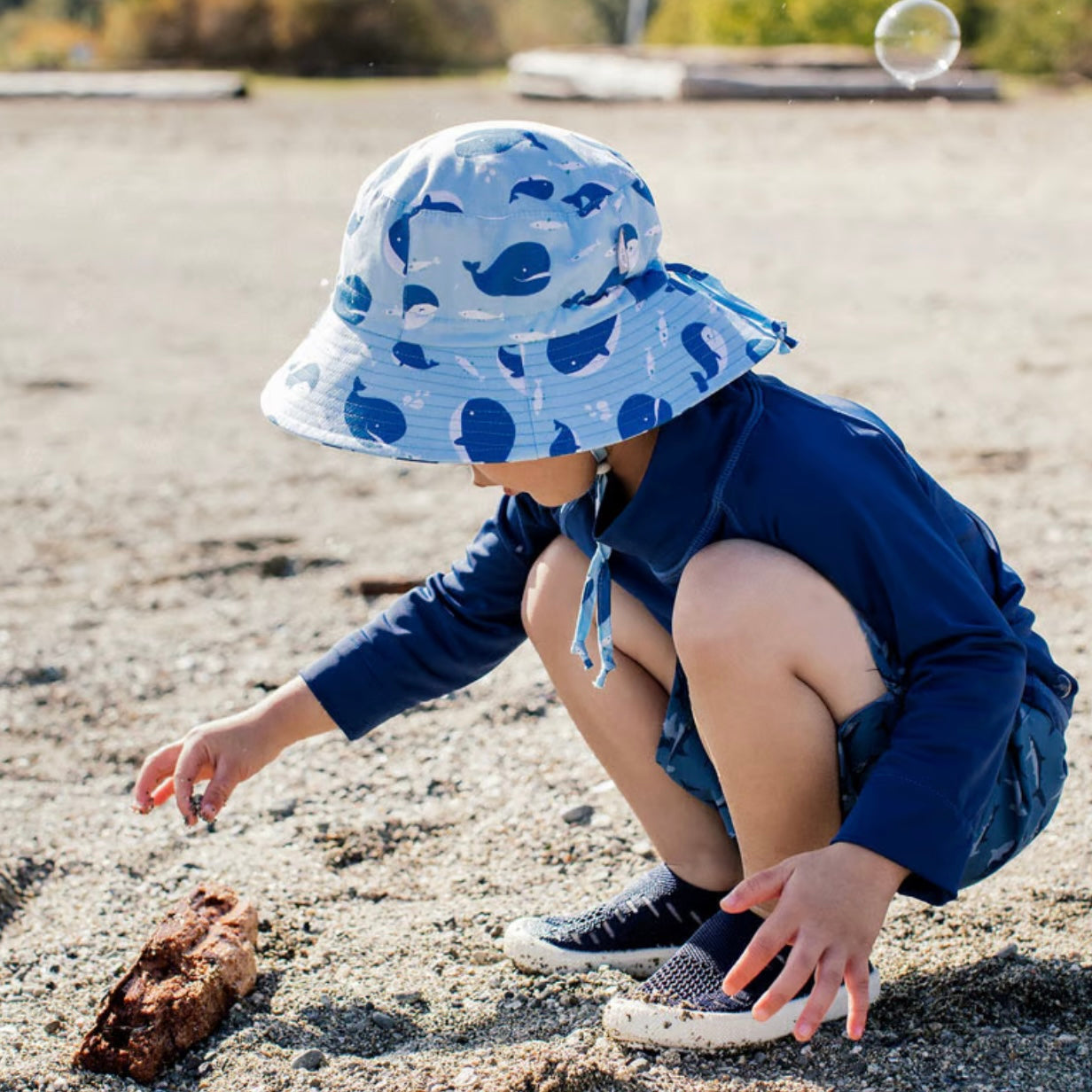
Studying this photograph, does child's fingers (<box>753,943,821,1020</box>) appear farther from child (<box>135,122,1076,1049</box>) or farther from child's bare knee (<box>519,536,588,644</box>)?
child's bare knee (<box>519,536,588,644</box>)

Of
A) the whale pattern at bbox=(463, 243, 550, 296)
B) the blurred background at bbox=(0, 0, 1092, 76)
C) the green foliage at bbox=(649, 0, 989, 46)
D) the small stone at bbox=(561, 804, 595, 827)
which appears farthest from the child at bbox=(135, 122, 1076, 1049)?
the green foliage at bbox=(649, 0, 989, 46)

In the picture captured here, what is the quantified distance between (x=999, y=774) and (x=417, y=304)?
83 centimetres

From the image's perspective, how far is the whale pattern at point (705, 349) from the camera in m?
1.69

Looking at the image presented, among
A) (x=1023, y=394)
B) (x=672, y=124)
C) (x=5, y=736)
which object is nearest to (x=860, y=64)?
(x=672, y=124)

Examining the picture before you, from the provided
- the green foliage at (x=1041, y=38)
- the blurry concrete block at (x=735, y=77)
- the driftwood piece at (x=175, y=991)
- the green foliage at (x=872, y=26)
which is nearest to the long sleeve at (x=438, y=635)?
the driftwood piece at (x=175, y=991)

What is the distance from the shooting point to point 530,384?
1.66 m

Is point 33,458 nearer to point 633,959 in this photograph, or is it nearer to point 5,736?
point 5,736

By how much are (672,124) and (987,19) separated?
9548 mm

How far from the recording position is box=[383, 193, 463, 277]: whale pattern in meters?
1.65

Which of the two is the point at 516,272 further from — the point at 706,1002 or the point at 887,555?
the point at 706,1002

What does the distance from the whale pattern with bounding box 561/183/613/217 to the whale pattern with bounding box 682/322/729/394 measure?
165mm

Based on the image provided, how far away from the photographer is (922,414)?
466cm

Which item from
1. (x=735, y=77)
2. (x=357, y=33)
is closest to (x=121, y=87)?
(x=735, y=77)

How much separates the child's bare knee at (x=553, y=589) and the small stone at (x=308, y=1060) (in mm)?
566
